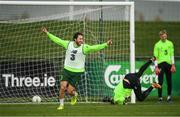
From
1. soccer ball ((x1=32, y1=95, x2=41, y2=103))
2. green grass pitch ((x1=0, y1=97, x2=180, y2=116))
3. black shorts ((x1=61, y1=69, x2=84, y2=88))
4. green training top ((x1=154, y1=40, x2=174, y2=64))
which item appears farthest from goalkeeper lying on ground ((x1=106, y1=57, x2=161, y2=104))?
soccer ball ((x1=32, y1=95, x2=41, y2=103))

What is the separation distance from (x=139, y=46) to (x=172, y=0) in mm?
3023

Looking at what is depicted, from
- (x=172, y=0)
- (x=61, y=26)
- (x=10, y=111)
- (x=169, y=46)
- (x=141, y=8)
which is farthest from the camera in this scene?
(x=141, y=8)

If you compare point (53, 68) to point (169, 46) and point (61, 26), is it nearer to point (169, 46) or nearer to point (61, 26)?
point (61, 26)

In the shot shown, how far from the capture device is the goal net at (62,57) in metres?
20.6

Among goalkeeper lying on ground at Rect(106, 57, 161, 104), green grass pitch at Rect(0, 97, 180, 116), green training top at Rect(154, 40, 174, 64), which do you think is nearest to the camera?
green grass pitch at Rect(0, 97, 180, 116)

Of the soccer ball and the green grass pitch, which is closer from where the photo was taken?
the green grass pitch

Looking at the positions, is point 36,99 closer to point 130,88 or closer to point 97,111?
point 130,88

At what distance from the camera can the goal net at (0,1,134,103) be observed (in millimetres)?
20578

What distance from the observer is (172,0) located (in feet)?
77.3


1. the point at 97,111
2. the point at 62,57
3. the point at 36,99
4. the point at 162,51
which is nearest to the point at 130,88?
the point at 97,111

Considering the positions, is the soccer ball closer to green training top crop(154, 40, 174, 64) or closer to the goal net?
the goal net

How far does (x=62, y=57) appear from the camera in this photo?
2116 centimetres

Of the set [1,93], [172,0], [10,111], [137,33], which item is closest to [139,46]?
[137,33]

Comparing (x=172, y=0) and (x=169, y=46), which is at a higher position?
(x=172, y=0)
